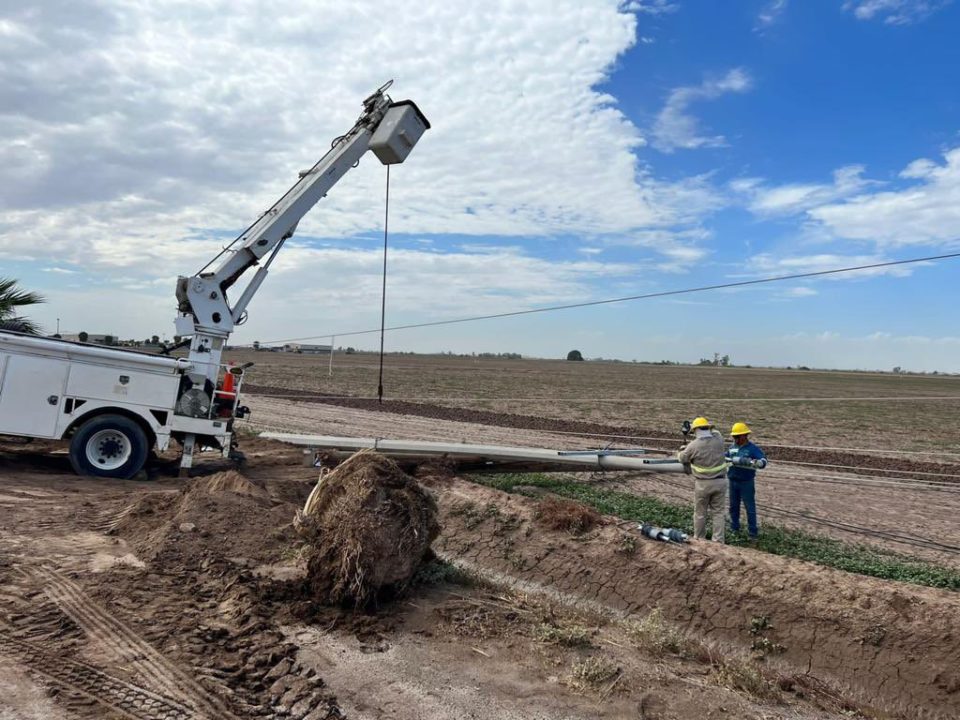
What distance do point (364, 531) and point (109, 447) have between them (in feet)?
21.4

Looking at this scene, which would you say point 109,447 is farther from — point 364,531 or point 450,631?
point 450,631

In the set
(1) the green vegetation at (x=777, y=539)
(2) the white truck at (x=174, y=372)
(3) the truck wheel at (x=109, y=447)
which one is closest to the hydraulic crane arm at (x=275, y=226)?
(2) the white truck at (x=174, y=372)

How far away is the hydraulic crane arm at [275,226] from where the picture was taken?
1091 centimetres

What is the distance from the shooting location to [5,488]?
926cm

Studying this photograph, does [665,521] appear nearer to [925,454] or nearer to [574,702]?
[574,702]

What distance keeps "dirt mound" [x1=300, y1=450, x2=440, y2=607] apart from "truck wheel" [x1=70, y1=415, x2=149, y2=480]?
546 centimetres

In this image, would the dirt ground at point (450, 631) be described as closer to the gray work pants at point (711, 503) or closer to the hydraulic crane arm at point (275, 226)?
the gray work pants at point (711, 503)

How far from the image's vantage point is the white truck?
32.2 ft

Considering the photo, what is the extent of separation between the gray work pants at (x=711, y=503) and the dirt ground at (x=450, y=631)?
3.42 ft

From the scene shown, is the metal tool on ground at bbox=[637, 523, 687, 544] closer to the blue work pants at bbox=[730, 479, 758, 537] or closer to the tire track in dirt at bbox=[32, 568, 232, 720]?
the blue work pants at bbox=[730, 479, 758, 537]

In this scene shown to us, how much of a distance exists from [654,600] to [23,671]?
18.0ft

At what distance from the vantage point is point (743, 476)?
8789 millimetres

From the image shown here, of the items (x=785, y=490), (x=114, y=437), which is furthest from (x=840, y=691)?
(x=114, y=437)

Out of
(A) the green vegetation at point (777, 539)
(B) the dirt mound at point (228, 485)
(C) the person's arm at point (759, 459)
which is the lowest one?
(A) the green vegetation at point (777, 539)
